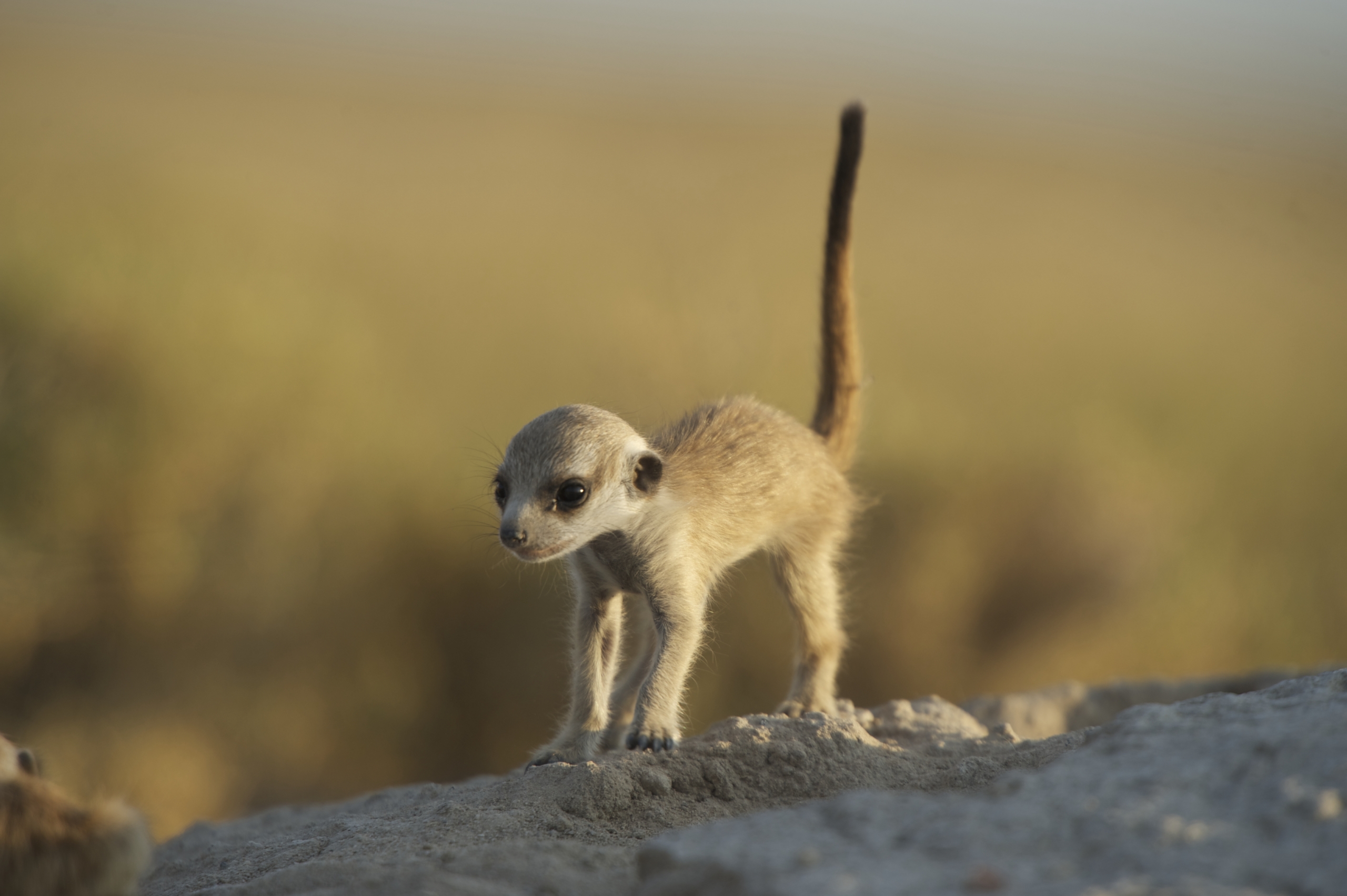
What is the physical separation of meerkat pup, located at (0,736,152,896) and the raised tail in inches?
97.9

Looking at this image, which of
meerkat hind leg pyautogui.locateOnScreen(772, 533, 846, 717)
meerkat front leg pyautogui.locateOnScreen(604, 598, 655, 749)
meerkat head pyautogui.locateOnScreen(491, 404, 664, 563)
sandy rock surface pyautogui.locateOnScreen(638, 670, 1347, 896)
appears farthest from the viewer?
meerkat hind leg pyautogui.locateOnScreen(772, 533, 846, 717)

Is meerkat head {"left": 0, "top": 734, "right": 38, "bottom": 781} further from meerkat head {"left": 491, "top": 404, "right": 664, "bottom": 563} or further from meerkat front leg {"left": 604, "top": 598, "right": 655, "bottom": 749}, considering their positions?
meerkat front leg {"left": 604, "top": 598, "right": 655, "bottom": 749}

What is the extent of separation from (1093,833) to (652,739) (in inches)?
56.4

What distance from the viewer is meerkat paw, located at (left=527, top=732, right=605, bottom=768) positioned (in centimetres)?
281

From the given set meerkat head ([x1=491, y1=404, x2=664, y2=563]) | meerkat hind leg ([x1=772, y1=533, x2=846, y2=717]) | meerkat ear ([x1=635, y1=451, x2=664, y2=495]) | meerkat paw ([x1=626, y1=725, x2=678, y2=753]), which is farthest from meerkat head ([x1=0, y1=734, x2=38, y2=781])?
meerkat hind leg ([x1=772, y1=533, x2=846, y2=717])

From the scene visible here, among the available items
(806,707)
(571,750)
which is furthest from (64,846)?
(806,707)

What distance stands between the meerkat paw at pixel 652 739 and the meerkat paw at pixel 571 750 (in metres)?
0.15

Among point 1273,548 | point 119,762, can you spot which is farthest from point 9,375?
point 1273,548

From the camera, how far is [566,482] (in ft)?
8.47

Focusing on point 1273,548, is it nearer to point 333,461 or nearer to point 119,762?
point 333,461

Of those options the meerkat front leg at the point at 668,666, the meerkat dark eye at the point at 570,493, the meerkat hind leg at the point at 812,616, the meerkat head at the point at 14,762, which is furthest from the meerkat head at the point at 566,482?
the meerkat head at the point at 14,762

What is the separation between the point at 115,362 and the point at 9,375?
455 mm

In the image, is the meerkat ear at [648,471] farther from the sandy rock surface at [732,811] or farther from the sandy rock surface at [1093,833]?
the sandy rock surface at [1093,833]

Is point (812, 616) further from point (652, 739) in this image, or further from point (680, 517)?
point (652, 739)
